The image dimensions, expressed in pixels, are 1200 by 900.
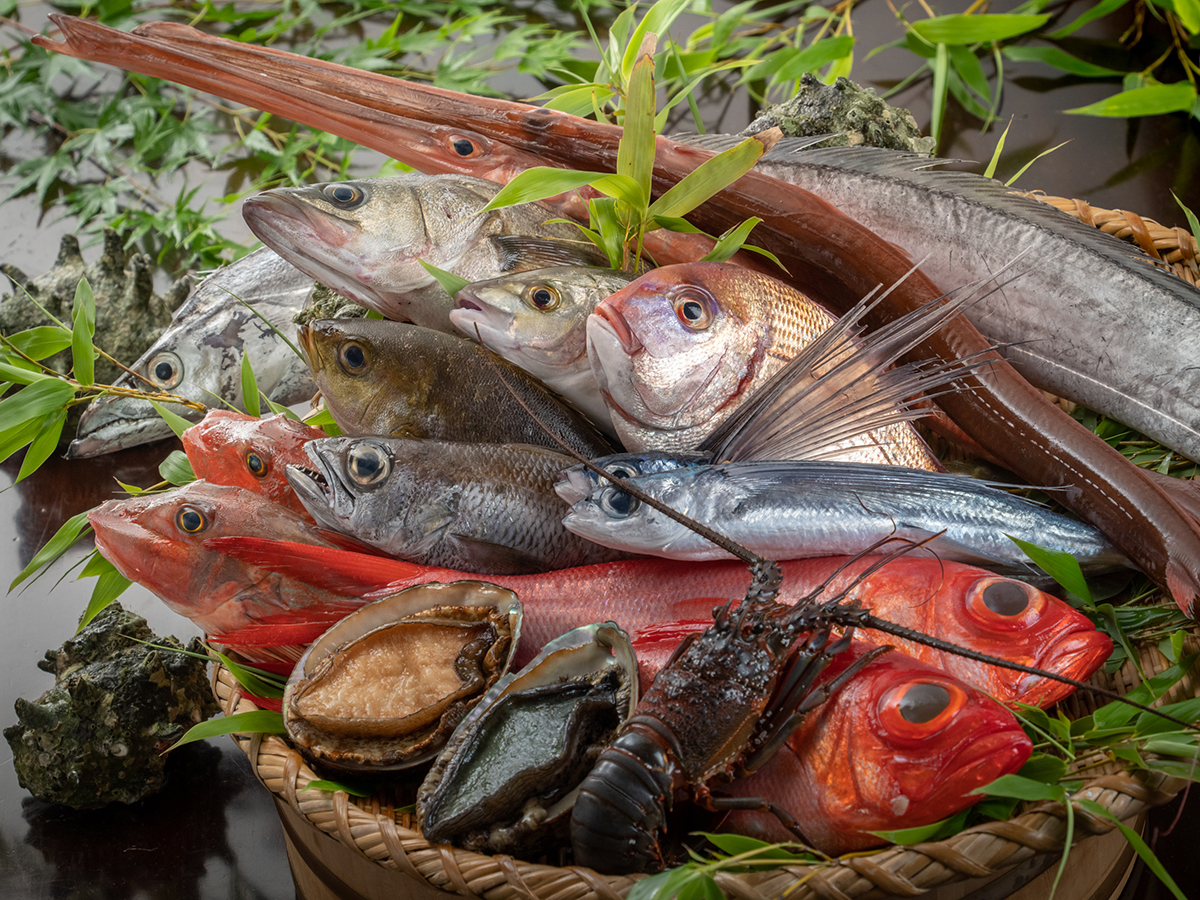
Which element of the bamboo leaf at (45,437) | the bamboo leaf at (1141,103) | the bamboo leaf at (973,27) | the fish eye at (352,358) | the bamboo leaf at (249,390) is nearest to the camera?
the fish eye at (352,358)

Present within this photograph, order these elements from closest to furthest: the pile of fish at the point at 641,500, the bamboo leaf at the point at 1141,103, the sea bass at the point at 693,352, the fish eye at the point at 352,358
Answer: the pile of fish at the point at 641,500, the sea bass at the point at 693,352, the fish eye at the point at 352,358, the bamboo leaf at the point at 1141,103

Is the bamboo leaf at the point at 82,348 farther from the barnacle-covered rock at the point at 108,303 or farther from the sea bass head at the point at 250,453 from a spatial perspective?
the barnacle-covered rock at the point at 108,303

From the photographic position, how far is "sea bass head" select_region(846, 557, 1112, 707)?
106 centimetres

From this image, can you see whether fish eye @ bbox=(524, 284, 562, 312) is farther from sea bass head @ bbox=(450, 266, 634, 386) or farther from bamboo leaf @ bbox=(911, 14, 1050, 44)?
bamboo leaf @ bbox=(911, 14, 1050, 44)

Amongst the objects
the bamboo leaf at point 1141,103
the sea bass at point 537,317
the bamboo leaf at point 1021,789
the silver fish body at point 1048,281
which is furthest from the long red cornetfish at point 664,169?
the bamboo leaf at point 1141,103

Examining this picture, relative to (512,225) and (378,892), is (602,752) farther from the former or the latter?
(512,225)

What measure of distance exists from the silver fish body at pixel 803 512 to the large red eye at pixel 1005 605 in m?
0.08

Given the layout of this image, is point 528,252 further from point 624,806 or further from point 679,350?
point 624,806

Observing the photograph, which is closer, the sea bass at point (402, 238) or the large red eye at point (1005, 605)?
the large red eye at point (1005, 605)

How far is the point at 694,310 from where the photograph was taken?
1230mm

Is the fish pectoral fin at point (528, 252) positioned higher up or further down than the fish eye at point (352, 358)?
higher up

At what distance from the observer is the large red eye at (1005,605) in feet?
3.52

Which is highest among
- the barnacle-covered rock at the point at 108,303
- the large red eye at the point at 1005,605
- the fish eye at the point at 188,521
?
the large red eye at the point at 1005,605

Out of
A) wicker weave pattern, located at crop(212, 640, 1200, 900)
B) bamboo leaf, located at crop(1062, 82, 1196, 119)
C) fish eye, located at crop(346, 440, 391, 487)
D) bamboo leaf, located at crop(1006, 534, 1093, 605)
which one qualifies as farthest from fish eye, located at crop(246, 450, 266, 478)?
bamboo leaf, located at crop(1062, 82, 1196, 119)
